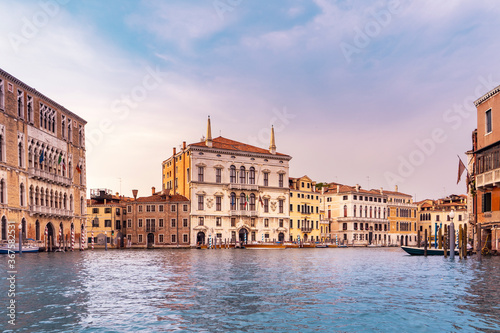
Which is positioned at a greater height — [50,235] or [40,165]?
[40,165]

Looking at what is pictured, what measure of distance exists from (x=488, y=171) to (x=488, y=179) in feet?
1.63

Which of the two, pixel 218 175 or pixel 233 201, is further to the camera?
pixel 233 201

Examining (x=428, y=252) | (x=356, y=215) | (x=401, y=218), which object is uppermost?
(x=428, y=252)

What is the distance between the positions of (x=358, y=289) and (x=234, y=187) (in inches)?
1942

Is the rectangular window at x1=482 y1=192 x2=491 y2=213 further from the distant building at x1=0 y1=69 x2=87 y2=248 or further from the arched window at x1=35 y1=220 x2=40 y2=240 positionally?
the arched window at x1=35 y1=220 x2=40 y2=240

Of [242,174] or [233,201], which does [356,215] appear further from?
[233,201]

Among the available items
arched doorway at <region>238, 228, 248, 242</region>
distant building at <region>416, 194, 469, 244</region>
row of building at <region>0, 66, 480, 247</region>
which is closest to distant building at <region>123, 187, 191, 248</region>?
row of building at <region>0, 66, 480, 247</region>

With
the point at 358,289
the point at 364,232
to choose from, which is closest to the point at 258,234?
the point at 364,232

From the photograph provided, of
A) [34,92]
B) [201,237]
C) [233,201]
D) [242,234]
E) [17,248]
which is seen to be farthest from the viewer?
[242,234]

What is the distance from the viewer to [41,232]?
43.7m

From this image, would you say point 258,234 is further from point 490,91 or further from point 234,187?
point 490,91

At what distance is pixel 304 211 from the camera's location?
72.7 m

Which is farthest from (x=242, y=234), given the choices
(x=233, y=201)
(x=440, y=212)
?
(x=440, y=212)

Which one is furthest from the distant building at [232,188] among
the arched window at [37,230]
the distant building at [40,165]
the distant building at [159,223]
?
the arched window at [37,230]
